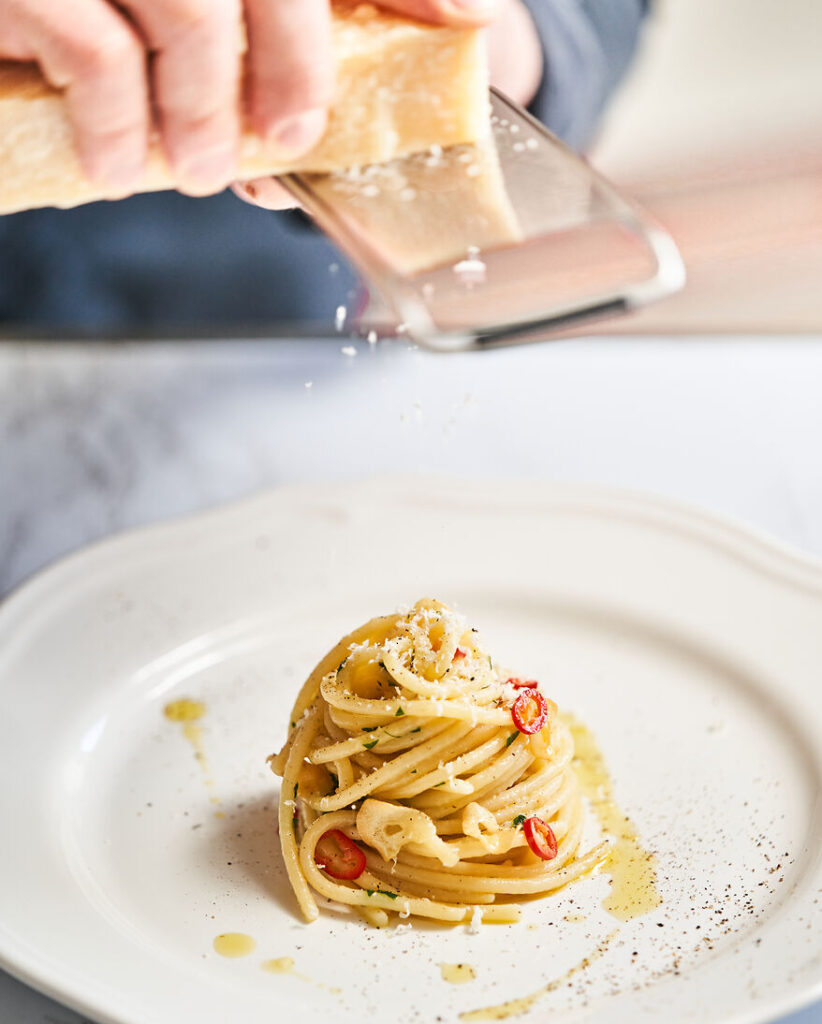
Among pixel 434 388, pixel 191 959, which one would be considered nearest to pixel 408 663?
pixel 191 959

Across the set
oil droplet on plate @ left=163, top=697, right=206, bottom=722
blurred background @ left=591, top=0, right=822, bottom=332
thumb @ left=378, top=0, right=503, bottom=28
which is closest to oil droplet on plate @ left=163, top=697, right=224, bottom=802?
oil droplet on plate @ left=163, top=697, right=206, bottom=722

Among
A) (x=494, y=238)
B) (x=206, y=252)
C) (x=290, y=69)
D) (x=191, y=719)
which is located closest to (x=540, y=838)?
(x=191, y=719)

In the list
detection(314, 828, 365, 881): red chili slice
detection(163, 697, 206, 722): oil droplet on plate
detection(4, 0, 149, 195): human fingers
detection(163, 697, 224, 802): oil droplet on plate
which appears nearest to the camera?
detection(4, 0, 149, 195): human fingers

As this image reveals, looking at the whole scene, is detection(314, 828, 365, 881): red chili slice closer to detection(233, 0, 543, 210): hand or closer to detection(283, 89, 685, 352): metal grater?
detection(283, 89, 685, 352): metal grater

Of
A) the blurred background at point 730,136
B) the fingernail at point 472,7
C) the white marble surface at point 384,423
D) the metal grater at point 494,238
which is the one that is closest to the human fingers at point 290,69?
the metal grater at point 494,238

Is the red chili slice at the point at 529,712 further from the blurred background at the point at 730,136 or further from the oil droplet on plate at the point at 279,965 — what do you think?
the blurred background at the point at 730,136

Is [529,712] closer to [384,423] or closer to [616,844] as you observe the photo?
[616,844]
